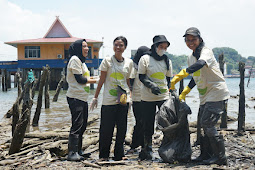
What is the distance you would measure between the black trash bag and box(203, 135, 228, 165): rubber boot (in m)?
0.39

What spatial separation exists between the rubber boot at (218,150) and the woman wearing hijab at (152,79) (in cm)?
108

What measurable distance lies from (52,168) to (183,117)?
7.12 ft

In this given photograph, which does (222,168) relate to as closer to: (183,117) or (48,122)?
(183,117)

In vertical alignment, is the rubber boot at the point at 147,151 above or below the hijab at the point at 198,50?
below

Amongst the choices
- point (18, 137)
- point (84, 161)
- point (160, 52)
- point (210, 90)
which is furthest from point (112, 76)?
point (18, 137)

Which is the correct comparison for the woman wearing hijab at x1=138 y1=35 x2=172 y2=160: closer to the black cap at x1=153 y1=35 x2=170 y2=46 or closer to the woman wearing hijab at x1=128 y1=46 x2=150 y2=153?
the black cap at x1=153 y1=35 x2=170 y2=46

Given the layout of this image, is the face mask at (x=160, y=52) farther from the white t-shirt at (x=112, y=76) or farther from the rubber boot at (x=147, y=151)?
the rubber boot at (x=147, y=151)

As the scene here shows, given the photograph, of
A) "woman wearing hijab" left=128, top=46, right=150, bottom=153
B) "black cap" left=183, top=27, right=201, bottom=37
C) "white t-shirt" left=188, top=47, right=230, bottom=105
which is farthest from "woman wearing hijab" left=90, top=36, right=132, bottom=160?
"white t-shirt" left=188, top=47, right=230, bottom=105

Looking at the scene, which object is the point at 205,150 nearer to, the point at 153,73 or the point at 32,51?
the point at 153,73

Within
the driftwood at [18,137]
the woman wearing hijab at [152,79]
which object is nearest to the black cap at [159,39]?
the woman wearing hijab at [152,79]

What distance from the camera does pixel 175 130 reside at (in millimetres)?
4703

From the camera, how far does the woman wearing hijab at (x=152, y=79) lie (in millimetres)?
5000

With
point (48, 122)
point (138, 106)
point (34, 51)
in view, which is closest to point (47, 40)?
point (34, 51)

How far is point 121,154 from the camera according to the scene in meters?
5.02
